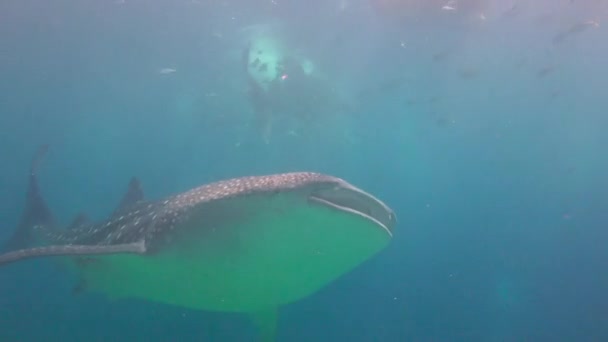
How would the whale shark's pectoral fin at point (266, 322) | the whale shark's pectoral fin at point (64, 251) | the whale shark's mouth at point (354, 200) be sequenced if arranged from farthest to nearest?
the whale shark's pectoral fin at point (266, 322)
the whale shark's pectoral fin at point (64, 251)
the whale shark's mouth at point (354, 200)

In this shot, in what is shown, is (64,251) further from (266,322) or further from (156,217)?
(266,322)

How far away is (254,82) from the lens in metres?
24.5

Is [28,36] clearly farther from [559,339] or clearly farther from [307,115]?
[559,339]

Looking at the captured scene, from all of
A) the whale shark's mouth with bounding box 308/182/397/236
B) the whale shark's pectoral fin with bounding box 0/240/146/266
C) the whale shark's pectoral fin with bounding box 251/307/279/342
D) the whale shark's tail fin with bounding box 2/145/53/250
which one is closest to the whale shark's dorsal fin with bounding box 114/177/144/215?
the whale shark's tail fin with bounding box 2/145/53/250

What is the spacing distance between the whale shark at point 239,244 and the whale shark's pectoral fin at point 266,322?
17cm

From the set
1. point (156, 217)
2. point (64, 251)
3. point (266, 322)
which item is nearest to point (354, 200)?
point (156, 217)

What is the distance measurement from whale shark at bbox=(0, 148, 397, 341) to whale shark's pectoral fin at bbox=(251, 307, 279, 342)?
175 millimetres

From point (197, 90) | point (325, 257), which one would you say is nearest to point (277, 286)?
point (325, 257)

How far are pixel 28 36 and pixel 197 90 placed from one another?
10.7 metres

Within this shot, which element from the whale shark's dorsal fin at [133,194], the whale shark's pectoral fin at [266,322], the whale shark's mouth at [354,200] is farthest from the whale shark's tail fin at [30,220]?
the whale shark's mouth at [354,200]

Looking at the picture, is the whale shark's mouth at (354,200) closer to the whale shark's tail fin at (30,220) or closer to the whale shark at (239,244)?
the whale shark at (239,244)

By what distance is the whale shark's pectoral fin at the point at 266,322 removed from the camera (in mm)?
6571

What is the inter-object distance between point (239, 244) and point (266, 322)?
117 inches

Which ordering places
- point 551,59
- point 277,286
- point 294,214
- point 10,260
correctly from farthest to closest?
point 551,59
point 277,286
point 10,260
point 294,214
